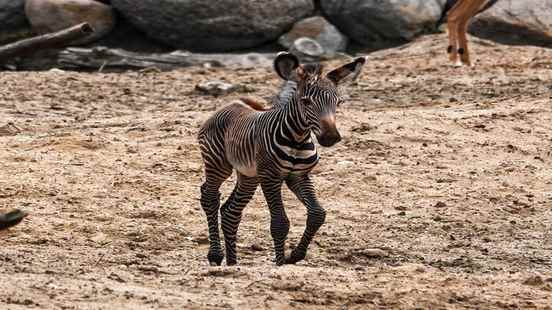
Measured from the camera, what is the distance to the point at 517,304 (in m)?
7.26

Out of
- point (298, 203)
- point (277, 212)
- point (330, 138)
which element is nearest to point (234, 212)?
point (277, 212)

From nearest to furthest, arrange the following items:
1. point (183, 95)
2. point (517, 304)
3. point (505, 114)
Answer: point (517, 304) → point (505, 114) → point (183, 95)

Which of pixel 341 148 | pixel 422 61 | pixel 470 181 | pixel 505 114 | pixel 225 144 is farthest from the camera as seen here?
pixel 422 61

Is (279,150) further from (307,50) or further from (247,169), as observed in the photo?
(307,50)

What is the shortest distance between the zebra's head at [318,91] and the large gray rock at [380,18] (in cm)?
983

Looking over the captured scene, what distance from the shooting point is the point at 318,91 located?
8.04 metres

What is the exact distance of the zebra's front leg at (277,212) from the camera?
8.30m

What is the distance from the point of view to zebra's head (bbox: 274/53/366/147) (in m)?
7.83

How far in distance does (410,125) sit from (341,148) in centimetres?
98

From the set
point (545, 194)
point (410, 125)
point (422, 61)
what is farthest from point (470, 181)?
point (422, 61)

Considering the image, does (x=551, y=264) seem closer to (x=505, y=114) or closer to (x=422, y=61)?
(x=505, y=114)

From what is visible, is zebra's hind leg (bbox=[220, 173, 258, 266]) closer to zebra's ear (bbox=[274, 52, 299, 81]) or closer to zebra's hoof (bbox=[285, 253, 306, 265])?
zebra's hoof (bbox=[285, 253, 306, 265])

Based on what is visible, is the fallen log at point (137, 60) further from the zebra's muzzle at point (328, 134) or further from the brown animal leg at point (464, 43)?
the zebra's muzzle at point (328, 134)

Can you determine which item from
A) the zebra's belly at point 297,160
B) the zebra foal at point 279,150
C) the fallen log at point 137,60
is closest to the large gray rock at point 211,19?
the fallen log at point 137,60
